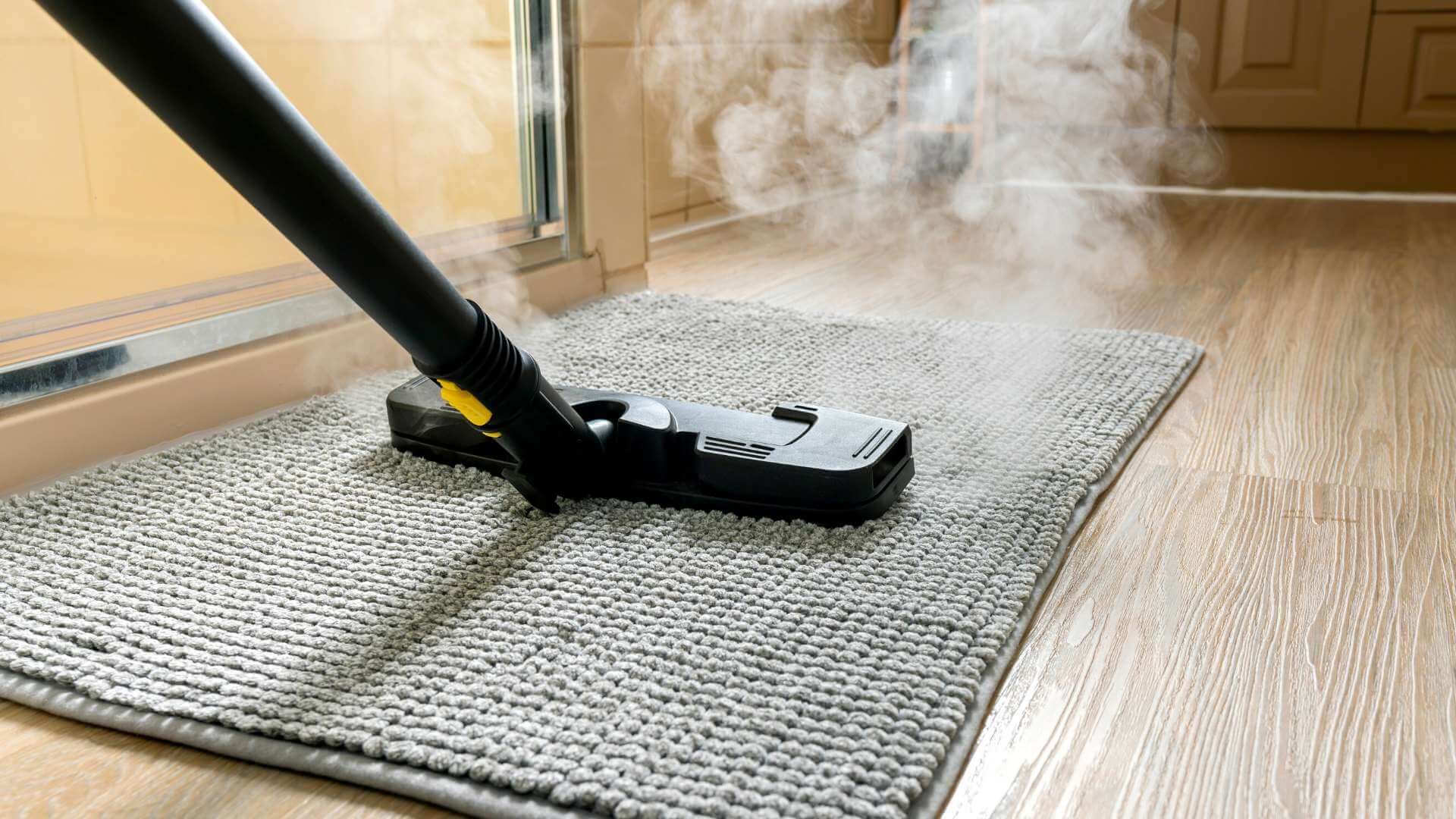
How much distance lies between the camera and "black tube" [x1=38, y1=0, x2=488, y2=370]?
21.0 inches

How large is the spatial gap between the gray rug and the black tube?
177mm

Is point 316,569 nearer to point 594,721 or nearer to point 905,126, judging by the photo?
point 594,721

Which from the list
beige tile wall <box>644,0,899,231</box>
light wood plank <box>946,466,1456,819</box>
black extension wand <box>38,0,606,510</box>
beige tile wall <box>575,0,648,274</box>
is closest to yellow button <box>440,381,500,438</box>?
black extension wand <box>38,0,606,510</box>

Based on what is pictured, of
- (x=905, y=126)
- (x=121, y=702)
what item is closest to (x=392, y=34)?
(x=121, y=702)

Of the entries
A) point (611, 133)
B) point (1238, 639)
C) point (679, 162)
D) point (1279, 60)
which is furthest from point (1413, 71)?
point (1238, 639)

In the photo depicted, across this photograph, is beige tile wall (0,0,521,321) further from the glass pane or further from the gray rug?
the gray rug

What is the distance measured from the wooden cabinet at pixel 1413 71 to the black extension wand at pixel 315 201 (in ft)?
8.84

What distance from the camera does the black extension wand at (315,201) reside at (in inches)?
21.2

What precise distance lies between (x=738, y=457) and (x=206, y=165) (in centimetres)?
67

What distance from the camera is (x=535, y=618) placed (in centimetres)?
72

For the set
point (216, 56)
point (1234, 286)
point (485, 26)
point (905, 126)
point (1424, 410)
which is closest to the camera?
point (216, 56)

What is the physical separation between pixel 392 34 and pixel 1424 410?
119 centimetres

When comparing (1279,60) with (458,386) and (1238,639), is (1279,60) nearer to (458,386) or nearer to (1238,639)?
(1238,639)

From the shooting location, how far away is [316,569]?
798 millimetres
